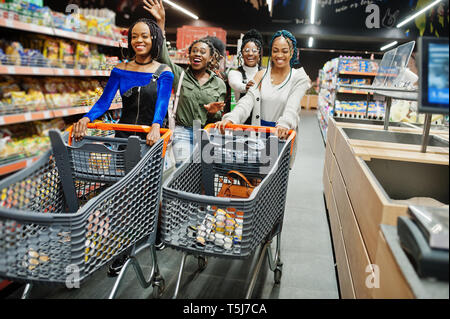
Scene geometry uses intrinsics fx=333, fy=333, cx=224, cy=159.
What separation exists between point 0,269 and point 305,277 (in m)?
1.83

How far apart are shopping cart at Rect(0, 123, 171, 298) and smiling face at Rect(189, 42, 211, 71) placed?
A: 3.60 feet

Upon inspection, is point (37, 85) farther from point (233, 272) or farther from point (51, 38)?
point (233, 272)

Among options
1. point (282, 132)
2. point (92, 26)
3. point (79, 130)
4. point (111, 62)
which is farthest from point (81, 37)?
point (282, 132)

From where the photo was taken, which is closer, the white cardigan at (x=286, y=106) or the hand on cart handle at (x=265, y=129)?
the hand on cart handle at (x=265, y=129)

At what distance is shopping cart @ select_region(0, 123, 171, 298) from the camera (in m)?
1.28

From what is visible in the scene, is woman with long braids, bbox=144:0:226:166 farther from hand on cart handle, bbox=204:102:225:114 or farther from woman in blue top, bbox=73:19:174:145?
woman in blue top, bbox=73:19:174:145

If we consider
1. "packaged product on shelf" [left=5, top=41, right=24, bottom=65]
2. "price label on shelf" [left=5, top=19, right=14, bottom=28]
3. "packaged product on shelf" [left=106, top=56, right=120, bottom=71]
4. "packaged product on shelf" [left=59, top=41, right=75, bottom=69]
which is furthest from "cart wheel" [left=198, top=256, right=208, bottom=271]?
"packaged product on shelf" [left=106, top=56, right=120, bottom=71]

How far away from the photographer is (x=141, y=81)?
7.37 ft

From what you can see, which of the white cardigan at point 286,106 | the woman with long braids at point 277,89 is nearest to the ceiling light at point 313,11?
the woman with long braids at point 277,89

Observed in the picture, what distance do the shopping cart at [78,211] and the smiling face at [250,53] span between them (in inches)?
Result: 69.0

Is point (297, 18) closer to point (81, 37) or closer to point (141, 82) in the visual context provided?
point (81, 37)

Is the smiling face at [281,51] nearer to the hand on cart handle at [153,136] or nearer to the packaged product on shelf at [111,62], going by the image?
the hand on cart handle at [153,136]

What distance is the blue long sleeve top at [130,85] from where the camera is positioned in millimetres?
2150

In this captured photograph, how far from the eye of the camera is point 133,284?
2.15 m
